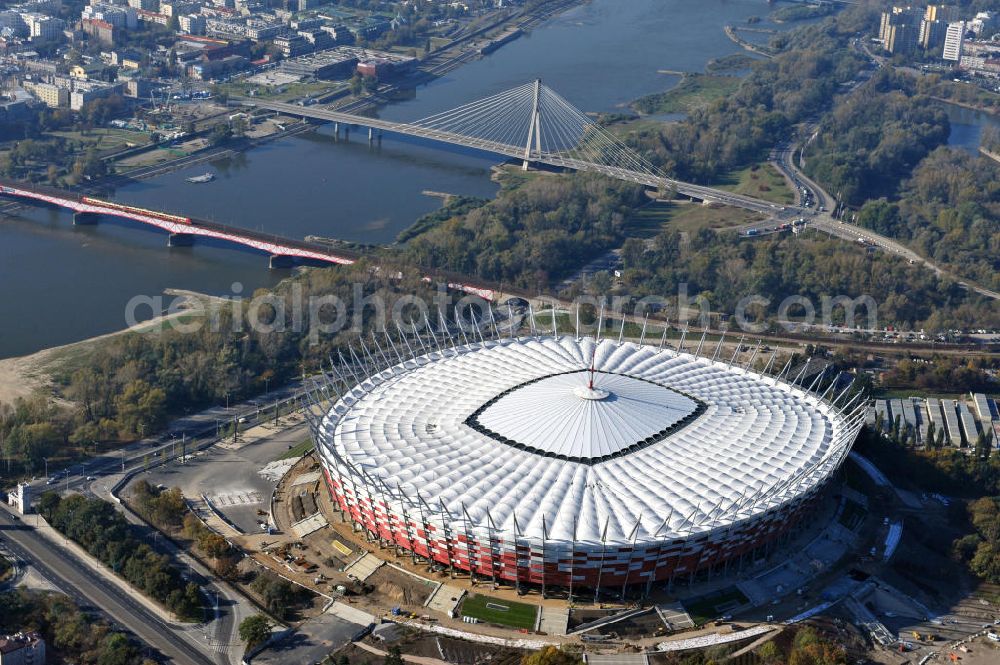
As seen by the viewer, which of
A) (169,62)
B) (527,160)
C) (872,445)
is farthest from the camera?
(169,62)

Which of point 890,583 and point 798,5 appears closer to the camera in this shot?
point 890,583

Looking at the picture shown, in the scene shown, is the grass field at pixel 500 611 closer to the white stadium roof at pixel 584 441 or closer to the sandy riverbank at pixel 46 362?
the white stadium roof at pixel 584 441

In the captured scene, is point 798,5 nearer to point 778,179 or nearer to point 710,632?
point 778,179

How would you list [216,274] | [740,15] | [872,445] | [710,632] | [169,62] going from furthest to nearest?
[740,15]
[169,62]
[216,274]
[872,445]
[710,632]

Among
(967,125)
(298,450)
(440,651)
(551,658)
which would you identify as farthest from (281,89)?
(551,658)

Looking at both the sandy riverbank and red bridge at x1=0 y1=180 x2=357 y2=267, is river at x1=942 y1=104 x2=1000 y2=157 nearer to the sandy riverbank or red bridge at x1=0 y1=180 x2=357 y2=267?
red bridge at x1=0 y1=180 x2=357 y2=267

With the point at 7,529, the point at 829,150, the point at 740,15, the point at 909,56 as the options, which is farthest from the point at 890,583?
the point at 740,15
